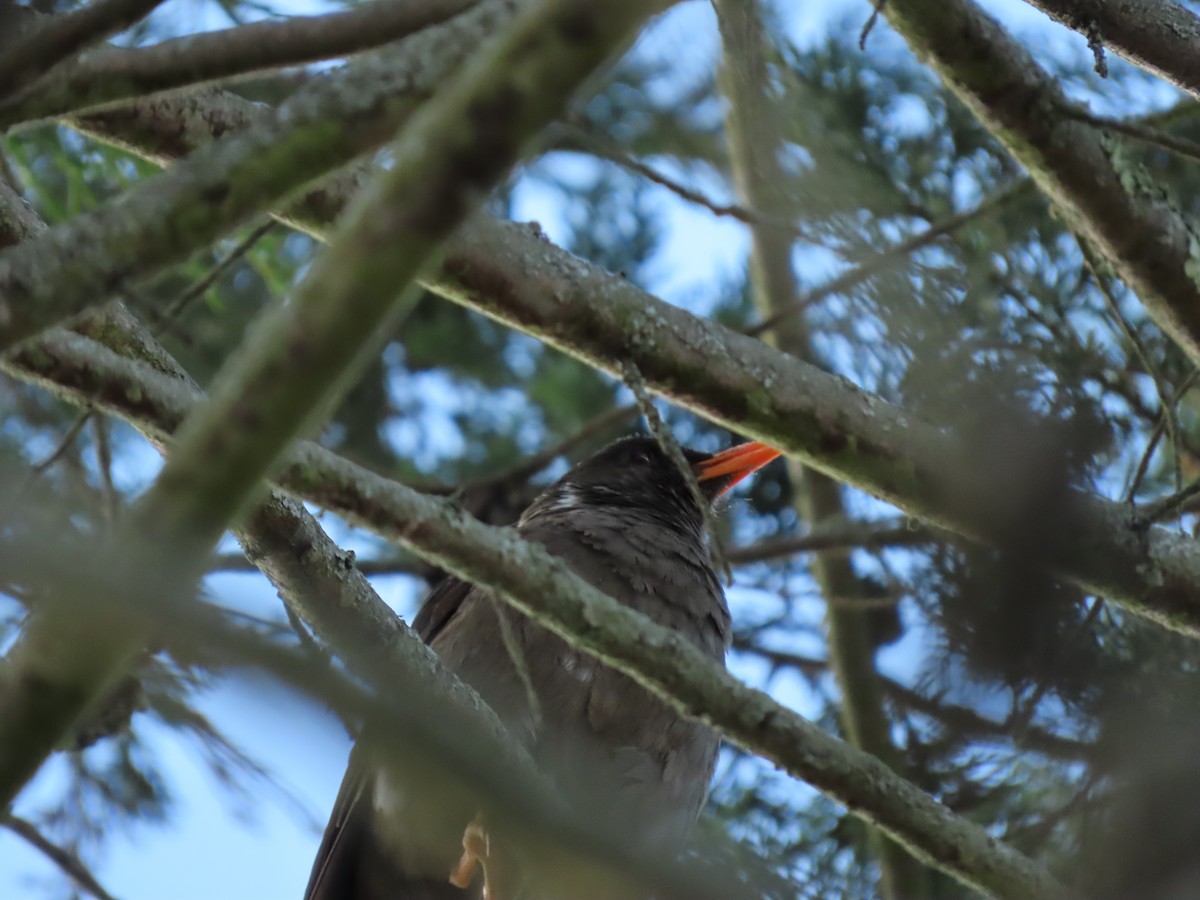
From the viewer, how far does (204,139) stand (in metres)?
3.55

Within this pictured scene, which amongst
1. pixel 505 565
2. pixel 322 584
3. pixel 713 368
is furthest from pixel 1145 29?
pixel 322 584

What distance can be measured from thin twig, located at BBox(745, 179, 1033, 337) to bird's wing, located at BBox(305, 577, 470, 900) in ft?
5.64

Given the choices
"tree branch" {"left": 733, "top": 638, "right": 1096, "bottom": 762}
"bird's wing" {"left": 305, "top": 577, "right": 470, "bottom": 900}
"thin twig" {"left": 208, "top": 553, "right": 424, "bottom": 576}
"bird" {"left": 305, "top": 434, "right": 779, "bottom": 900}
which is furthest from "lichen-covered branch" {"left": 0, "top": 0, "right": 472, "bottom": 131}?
"bird's wing" {"left": 305, "top": 577, "right": 470, "bottom": 900}

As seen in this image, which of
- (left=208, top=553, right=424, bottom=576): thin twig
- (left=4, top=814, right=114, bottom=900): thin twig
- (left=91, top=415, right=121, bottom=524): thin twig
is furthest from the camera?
(left=208, top=553, right=424, bottom=576): thin twig

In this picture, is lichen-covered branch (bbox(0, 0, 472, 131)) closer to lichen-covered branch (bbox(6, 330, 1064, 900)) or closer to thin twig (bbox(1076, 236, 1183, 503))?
lichen-covered branch (bbox(6, 330, 1064, 900))

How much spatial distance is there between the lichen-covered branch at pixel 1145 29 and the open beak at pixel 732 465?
267 centimetres

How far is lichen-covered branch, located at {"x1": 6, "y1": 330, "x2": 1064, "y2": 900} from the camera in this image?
2.69 m

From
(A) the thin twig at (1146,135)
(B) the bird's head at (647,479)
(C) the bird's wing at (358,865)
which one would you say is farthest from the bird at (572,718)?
(A) the thin twig at (1146,135)

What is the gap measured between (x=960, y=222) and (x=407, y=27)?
6.81 feet

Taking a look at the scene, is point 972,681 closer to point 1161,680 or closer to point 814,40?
point 1161,680

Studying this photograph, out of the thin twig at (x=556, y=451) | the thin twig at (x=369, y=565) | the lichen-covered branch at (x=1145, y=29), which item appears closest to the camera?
the lichen-covered branch at (x=1145, y=29)

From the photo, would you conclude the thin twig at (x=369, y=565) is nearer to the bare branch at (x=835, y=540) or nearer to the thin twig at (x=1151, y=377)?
the bare branch at (x=835, y=540)

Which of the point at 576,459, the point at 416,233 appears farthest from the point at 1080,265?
the point at 416,233

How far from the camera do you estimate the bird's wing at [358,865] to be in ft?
15.0
